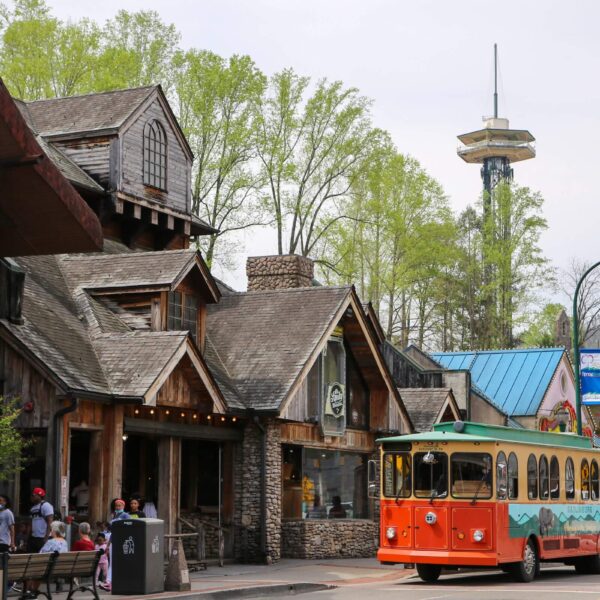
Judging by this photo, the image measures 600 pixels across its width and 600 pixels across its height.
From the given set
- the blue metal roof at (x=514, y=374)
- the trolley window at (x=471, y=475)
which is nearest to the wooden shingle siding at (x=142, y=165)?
the trolley window at (x=471, y=475)

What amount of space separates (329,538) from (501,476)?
28.7 feet

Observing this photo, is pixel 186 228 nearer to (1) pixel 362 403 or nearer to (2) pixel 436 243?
(1) pixel 362 403

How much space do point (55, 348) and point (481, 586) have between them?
28.3 feet

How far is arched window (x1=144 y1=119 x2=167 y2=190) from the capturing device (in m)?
31.3

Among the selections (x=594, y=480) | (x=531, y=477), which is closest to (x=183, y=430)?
(x=531, y=477)

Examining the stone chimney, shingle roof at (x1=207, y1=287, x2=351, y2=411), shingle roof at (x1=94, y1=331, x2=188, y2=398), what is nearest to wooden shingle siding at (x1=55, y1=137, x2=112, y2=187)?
shingle roof at (x1=207, y1=287, x2=351, y2=411)

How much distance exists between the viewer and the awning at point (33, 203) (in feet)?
45.7

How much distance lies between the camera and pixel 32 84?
147ft

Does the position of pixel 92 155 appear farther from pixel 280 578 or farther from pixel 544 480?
pixel 544 480

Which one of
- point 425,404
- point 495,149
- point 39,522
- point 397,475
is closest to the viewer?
point 39,522

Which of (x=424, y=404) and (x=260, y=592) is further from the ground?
(x=424, y=404)

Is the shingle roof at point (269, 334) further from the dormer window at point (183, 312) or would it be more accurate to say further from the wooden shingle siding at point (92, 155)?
the wooden shingle siding at point (92, 155)

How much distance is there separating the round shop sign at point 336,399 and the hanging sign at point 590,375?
260 inches

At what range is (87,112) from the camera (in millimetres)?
31422
